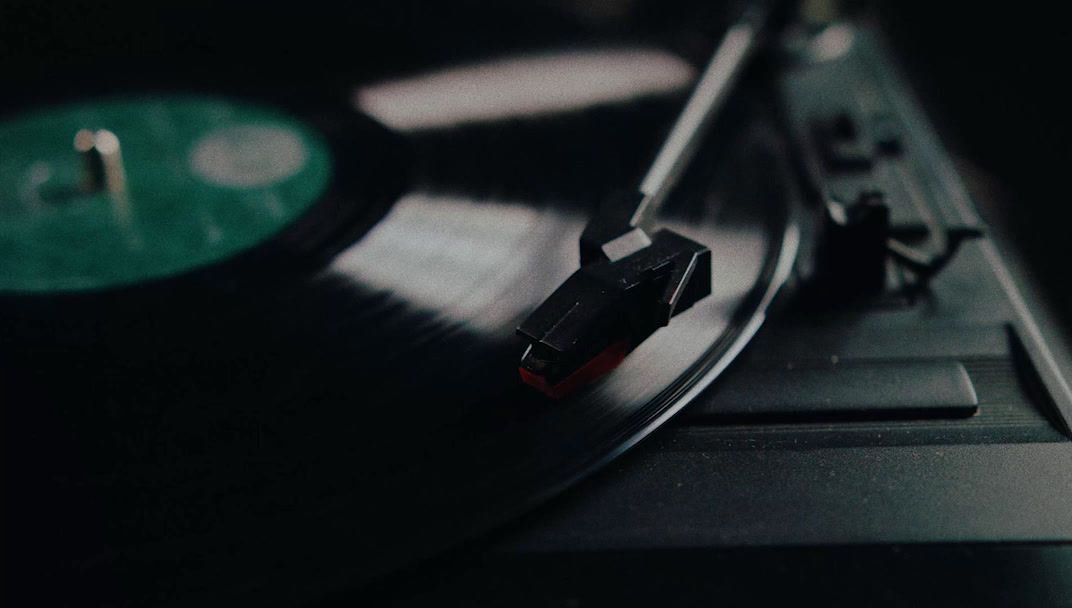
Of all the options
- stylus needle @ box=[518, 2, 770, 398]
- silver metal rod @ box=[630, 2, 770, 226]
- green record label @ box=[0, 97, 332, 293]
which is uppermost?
green record label @ box=[0, 97, 332, 293]

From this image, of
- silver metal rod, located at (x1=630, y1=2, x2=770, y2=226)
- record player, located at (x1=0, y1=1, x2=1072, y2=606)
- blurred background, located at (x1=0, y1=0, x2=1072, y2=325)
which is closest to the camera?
record player, located at (x1=0, y1=1, x2=1072, y2=606)

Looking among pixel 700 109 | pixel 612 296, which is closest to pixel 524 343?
pixel 612 296

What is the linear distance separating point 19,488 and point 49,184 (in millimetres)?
→ 399

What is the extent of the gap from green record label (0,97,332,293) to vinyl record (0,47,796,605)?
0.06 meters

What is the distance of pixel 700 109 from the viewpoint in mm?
714

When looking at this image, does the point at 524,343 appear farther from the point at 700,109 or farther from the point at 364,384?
the point at 700,109

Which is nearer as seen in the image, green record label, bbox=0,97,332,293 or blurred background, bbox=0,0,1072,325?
green record label, bbox=0,97,332,293

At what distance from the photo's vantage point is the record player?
0.42 metres

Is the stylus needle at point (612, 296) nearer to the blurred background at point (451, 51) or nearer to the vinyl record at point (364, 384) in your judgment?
the vinyl record at point (364, 384)

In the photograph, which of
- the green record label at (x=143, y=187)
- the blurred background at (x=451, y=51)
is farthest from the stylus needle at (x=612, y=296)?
the blurred background at (x=451, y=51)

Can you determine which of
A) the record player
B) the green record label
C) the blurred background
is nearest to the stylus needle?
the record player

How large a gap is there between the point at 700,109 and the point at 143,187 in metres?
0.44

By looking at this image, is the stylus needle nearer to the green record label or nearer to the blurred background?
the green record label

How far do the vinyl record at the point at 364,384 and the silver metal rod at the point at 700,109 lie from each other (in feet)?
0.08
